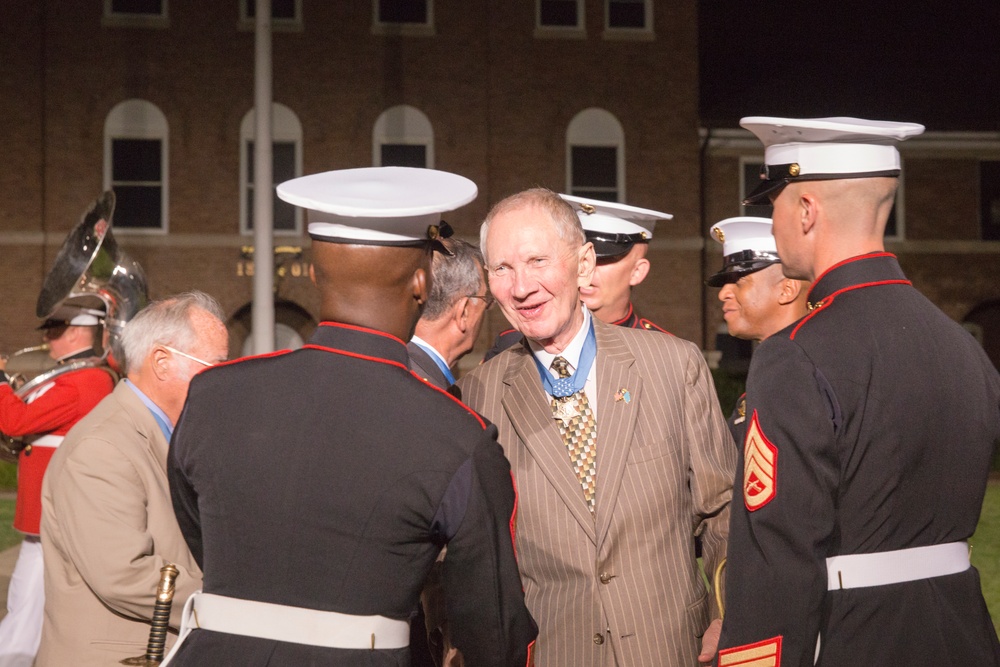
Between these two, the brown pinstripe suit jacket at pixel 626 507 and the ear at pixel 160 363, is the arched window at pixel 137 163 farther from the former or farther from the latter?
the brown pinstripe suit jacket at pixel 626 507

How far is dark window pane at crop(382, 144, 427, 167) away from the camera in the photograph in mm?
23109

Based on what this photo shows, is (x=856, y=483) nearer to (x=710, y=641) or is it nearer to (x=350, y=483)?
(x=710, y=641)

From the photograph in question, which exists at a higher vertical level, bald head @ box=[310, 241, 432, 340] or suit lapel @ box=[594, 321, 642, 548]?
bald head @ box=[310, 241, 432, 340]

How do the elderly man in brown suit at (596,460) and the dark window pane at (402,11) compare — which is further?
the dark window pane at (402,11)

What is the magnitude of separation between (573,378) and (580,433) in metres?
0.18

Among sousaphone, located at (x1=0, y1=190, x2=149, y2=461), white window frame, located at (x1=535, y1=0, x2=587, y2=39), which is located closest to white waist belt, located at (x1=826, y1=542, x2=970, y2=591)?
sousaphone, located at (x1=0, y1=190, x2=149, y2=461)

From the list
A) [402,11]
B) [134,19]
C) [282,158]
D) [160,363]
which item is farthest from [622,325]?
[134,19]

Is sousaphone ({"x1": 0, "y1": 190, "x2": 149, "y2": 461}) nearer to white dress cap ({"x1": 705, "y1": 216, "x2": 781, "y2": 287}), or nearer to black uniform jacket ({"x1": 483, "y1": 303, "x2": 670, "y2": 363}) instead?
black uniform jacket ({"x1": 483, "y1": 303, "x2": 670, "y2": 363})

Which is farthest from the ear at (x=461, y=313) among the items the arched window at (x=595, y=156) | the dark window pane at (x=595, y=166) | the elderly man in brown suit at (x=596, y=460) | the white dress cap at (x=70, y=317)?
the dark window pane at (x=595, y=166)

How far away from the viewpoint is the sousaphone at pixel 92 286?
21.7 feet

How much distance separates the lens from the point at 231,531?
2363mm

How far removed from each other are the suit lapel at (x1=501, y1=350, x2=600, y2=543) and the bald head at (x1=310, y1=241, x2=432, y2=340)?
0.96 meters

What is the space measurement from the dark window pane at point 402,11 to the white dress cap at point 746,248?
1916cm

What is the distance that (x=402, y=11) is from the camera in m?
23.1
